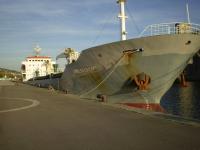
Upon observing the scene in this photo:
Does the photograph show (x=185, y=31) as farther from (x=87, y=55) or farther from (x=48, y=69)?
(x=48, y=69)

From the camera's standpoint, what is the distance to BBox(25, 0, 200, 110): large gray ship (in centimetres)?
1695

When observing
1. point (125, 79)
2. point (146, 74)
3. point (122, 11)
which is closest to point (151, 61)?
point (146, 74)

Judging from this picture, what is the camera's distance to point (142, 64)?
17641 millimetres

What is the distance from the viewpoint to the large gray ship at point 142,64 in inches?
667

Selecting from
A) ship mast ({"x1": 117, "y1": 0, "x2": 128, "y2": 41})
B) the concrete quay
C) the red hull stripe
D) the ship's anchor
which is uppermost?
ship mast ({"x1": 117, "y1": 0, "x2": 128, "y2": 41})

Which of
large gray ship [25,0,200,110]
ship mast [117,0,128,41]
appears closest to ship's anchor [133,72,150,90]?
large gray ship [25,0,200,110]

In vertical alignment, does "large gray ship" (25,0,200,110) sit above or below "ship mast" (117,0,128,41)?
below

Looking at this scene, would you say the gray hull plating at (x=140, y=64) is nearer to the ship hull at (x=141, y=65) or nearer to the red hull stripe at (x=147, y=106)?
the ship hull at (x=141, y=65)

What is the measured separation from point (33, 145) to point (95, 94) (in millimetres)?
14139

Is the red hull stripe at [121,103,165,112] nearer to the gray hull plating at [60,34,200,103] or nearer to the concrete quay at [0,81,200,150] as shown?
the gray hull plating at [60,34,200,103]

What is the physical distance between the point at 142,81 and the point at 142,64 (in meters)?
1.02

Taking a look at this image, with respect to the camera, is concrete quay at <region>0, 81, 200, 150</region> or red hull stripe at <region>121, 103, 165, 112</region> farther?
red hull stripe at <region>121, 103, 165, 112</region>

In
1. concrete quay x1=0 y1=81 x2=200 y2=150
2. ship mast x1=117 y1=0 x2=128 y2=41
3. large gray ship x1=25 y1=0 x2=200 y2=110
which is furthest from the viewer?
ship mast x1=117 y1=0 x2=128 y2=41

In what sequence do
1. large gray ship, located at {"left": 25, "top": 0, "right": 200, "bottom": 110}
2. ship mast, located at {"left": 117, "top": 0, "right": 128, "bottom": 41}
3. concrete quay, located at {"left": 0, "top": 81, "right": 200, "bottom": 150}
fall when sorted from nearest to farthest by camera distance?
concrete quay, located at {"left": 0, "top": 81, "right": 200, "bottom": 150}, large gray ship, located at {"left": 25, "top": 0, "right": 200, "bottom": 110}, ship mast, located at {"left": 117, "top": 0, "right": 128, "bottom": 41}
